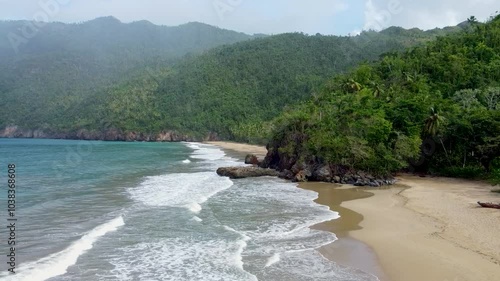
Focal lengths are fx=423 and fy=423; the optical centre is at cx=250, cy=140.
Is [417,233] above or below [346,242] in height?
above

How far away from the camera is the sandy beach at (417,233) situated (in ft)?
46.5

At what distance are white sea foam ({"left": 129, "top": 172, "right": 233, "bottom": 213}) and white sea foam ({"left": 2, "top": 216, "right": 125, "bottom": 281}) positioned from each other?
7.88m

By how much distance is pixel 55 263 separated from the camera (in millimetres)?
14688

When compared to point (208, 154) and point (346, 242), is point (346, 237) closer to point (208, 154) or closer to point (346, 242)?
point (346, 242)

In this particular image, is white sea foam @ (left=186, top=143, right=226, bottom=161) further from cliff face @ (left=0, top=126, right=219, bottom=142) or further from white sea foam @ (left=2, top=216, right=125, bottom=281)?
cliff face @ (left=0, top=126, right=219, bottom=142)

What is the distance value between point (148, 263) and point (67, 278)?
2700mm

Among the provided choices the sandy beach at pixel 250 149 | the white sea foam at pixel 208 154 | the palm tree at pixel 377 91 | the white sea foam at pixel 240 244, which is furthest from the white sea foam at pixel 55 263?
the sandy beach at pixel 250 149

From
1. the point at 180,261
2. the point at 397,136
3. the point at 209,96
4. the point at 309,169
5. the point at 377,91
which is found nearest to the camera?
the point at 180,261

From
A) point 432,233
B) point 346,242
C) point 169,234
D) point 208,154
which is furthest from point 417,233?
point 208,154

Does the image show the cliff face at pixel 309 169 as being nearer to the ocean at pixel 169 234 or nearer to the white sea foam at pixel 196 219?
the ocean at pixel 169 234

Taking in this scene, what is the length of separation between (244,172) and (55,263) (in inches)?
1125

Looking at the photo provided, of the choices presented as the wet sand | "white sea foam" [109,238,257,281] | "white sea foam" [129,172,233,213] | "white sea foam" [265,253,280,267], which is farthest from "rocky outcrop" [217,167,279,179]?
"white sea foam" [265,253,280,267]

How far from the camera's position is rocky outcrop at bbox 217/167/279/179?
42094mm

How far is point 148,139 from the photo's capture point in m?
158
